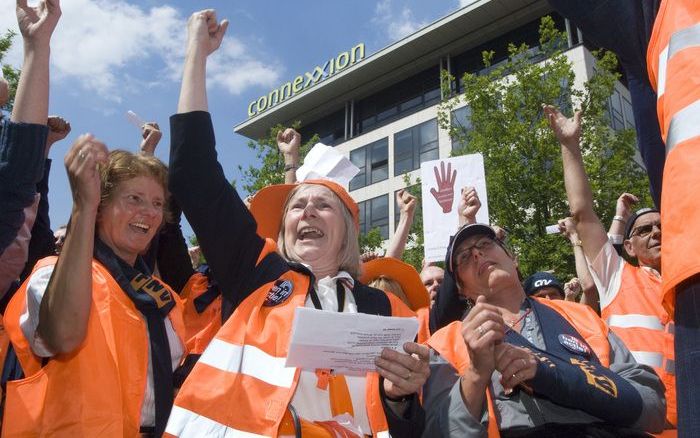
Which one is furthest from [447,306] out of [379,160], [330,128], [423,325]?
[330,128]

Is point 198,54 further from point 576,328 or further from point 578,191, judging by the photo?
point 578,191

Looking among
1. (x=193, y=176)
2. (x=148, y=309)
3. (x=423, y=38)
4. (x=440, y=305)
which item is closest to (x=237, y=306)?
(x=148, y=309)

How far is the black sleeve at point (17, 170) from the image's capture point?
2.07 metres

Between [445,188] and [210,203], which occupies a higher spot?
[445,188]

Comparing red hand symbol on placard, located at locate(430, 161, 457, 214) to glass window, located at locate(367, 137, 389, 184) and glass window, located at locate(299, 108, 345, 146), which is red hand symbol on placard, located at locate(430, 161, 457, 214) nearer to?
glass window, located at locate(367, 137, 389, 184)

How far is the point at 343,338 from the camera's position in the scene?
1.90 metres

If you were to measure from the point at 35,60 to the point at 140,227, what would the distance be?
764 mm

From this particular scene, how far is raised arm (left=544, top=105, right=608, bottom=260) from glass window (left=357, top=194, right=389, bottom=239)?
25.7m

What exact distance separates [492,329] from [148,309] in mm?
1265

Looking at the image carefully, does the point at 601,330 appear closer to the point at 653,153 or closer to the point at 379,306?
the point at 379,306

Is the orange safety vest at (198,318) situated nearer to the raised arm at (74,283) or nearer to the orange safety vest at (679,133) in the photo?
the raised arm at (74,283)

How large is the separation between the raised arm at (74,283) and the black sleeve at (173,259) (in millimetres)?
1139

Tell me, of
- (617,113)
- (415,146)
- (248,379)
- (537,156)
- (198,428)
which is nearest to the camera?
(198,428)

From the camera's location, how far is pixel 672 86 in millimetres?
1196
